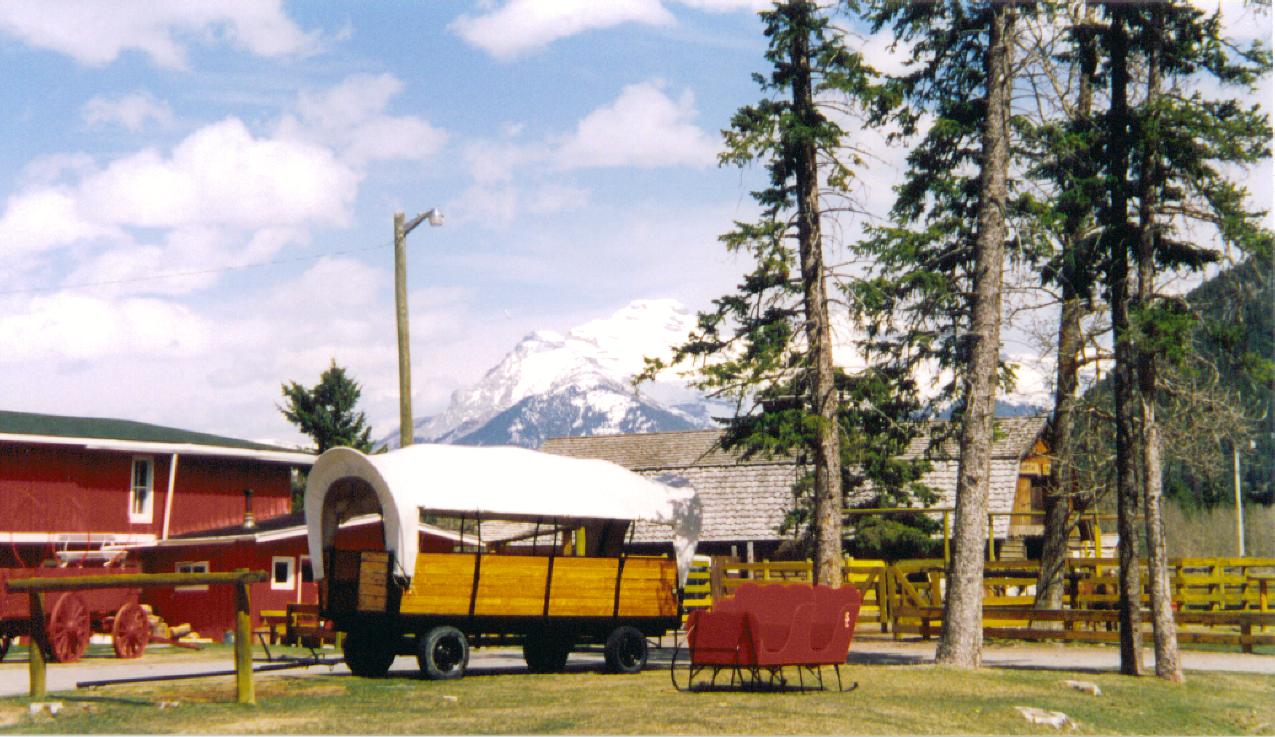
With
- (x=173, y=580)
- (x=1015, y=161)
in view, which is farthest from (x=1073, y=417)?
(x=173, y=580)

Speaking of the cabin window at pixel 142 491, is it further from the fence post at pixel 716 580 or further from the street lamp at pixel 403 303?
the fence post at pixel 716 580

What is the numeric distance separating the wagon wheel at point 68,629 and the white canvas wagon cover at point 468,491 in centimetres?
768

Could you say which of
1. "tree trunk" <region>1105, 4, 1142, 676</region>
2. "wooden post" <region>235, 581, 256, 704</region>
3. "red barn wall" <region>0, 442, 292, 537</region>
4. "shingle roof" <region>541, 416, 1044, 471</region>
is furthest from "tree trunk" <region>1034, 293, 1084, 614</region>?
Result: "red barn wall" <region>0, 442, 292, 537</region>

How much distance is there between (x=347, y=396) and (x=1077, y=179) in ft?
155

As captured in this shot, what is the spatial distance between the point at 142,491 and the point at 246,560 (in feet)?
13.8

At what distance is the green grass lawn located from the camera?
1227 centimetres

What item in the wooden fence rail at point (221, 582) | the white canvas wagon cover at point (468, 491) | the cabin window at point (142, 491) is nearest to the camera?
the wooden fence rail at point (221, 582)

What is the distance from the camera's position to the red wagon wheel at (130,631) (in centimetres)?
2495

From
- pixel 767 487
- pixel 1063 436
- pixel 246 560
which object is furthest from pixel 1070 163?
pixel 767 487

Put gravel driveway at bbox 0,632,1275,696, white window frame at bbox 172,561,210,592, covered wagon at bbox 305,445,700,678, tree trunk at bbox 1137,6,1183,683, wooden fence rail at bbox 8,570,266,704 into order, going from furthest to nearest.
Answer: white window frame at bbox 172,561,210,592
gravel driveway at bbox 0,632,1275,696
tree trunk at bbox 1137,6,1183,683
covered wagon at bbox 305,445,700,678
wooden fence rail at bbox 8,570,266,704

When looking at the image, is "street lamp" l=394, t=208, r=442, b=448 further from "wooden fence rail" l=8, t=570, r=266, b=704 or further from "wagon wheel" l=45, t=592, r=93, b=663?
"wooden fence rail" l=8, t=570, r=266, b=704

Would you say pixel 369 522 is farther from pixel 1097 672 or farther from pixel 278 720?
pixel 278 720

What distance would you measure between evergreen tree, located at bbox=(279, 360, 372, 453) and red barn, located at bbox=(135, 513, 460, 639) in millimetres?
25976

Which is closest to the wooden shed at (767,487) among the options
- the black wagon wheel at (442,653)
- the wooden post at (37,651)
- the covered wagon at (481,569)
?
the covered wagon at (481,569)
